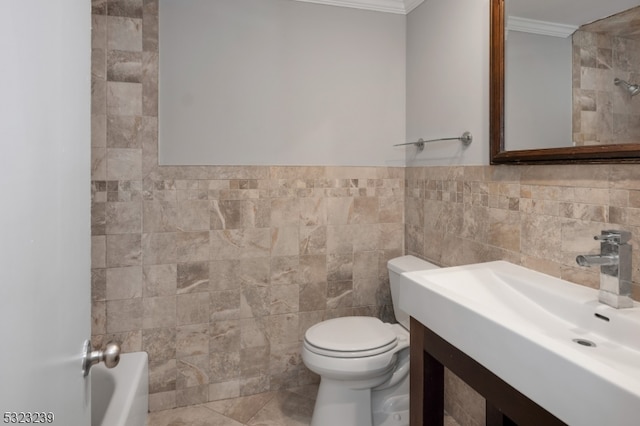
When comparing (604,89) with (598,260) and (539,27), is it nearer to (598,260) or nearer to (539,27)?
(539,27)

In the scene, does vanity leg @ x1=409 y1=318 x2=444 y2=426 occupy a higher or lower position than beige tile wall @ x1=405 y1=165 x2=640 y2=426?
lower

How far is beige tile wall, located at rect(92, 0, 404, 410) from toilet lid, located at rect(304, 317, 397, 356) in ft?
1.24

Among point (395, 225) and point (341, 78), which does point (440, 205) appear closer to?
point (395, 225)

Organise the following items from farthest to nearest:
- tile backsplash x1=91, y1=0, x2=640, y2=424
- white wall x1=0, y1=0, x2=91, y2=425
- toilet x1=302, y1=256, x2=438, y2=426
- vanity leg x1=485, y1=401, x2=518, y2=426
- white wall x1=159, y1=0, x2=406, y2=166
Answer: white wall x1=159, y1=0, x2=406, y2=166 < tile backsplash x1=91, y1=0, x2=640, y2=424 < toilet x1=302, y1=256, x2=438, y2=426 < vanity leg x1=485, y1=401, x2=518, y2=426 < white wall x1=0, y1=0, x2=91, y2=425

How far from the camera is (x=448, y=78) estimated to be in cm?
194

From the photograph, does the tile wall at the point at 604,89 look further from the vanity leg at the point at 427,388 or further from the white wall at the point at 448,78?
the vanity leg at the point at 427,388

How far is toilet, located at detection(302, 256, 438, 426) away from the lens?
1.67m

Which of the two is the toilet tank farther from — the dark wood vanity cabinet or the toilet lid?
the dark wood vanity cabinet

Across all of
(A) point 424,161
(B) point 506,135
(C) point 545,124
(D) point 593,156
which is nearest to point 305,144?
(A) point 424,161

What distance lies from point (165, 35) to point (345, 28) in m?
1.04

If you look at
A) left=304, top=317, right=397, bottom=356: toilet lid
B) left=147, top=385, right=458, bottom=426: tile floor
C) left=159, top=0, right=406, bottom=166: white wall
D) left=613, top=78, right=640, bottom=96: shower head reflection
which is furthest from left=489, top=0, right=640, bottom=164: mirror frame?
left=147, top=385, right=458, bottom=426: tile floor

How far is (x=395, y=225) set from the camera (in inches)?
94.3

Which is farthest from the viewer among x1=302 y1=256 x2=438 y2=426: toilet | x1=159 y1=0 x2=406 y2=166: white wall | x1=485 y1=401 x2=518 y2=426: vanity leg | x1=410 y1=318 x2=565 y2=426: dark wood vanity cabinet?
x1=159 y1=0 x2=406 y2=166: white wall

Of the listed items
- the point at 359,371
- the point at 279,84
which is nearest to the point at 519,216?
the point at 359,371
